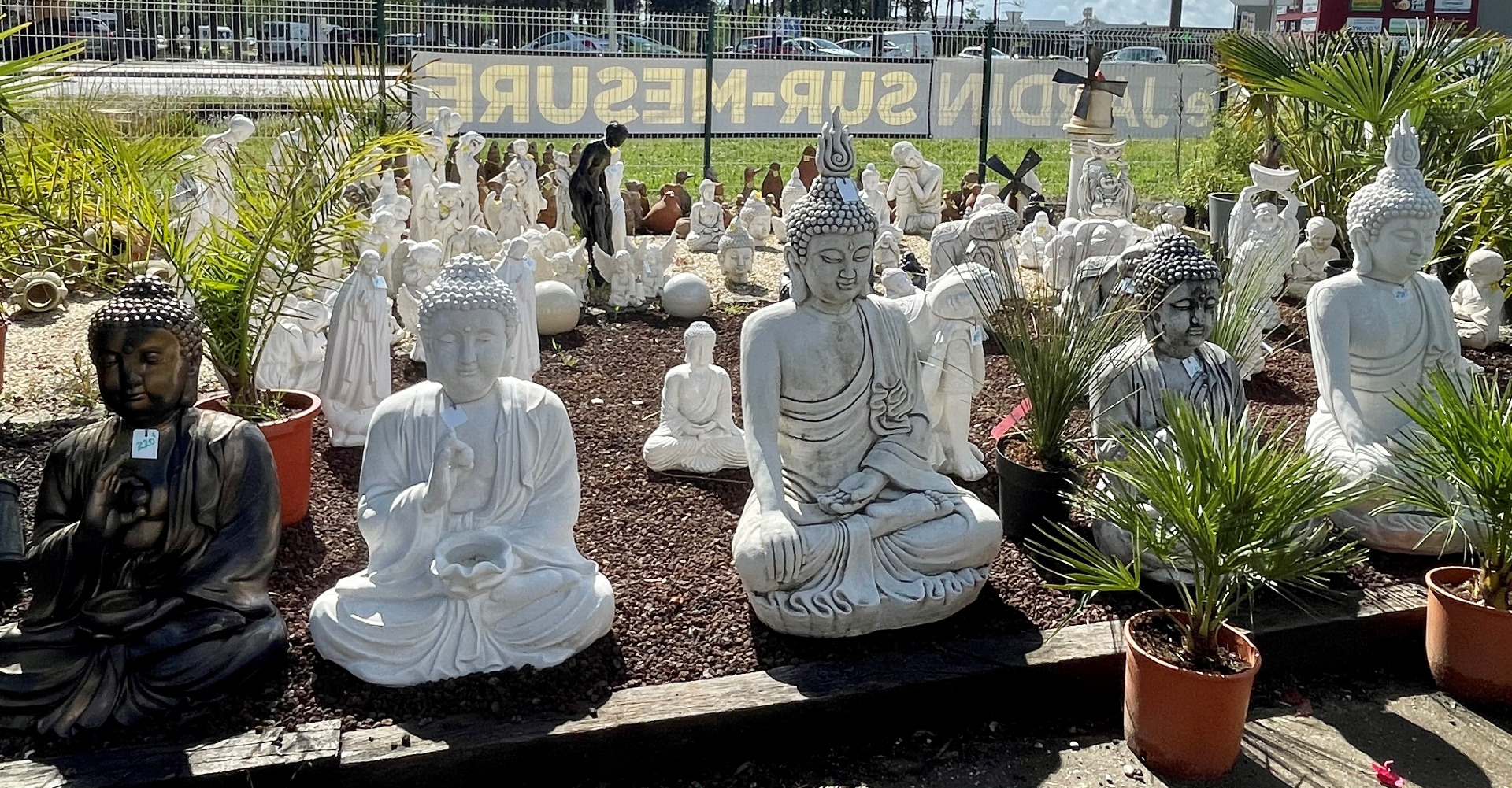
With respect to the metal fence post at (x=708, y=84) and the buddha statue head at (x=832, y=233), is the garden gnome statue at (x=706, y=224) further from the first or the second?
the buddha statue head at (x=832, y=233)

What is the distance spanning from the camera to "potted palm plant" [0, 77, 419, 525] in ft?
17.0

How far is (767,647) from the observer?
4.39m

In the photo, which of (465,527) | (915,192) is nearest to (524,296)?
(465,527)

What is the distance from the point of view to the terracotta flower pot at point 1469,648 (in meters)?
4.27

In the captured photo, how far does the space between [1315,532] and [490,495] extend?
2586 millimetres

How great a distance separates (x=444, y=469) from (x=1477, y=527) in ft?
11.5

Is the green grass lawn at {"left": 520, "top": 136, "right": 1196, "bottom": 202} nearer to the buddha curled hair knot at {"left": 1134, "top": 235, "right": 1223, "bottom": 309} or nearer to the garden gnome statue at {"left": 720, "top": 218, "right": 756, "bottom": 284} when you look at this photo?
the garden gnome statue at {"left": 720, "top": 218, "right": 756, "bottom": 284}

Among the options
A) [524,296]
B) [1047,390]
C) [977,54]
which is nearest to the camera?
[1047,390]

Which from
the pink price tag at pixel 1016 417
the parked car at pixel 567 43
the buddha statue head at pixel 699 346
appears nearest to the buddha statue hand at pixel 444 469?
the buddha statue head at pixel 699 346

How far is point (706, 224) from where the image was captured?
12508 millimetres

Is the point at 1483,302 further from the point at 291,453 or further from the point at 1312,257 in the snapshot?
the point at 291,453

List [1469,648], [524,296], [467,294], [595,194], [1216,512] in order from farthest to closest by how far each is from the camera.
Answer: [595,194] < [524,296] < [1469,648] < [467,294] < [1216,512]

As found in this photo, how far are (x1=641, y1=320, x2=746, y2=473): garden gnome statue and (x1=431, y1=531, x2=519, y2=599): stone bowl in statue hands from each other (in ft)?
7.26

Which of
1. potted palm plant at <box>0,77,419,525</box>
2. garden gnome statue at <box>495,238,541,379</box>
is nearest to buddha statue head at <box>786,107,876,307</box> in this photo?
potted palm plant at <box>0,77,419,525</box>
